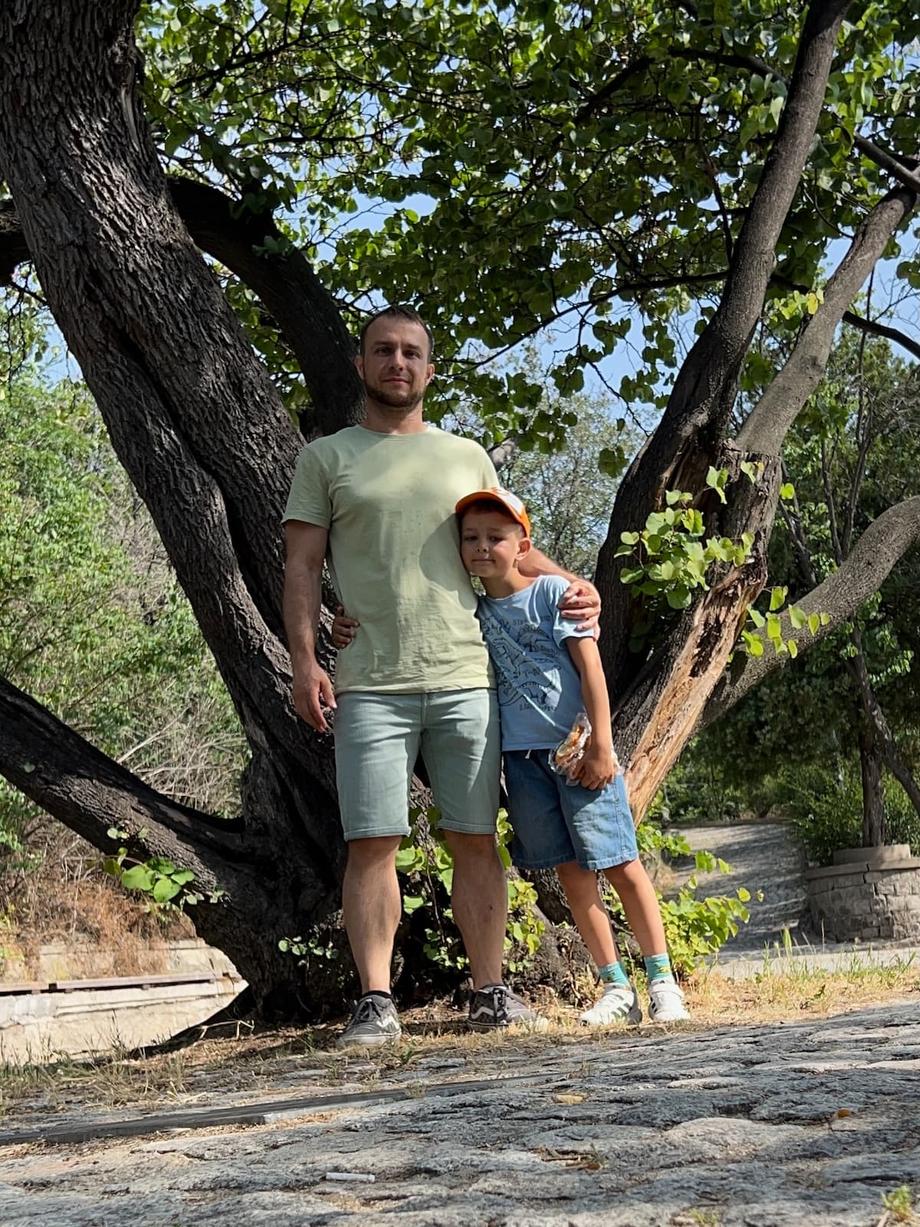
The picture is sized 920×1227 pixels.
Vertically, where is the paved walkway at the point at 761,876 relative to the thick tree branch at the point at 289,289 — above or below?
below

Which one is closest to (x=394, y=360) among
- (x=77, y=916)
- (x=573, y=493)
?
(x=77, y=916)

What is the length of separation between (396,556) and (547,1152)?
2.29m

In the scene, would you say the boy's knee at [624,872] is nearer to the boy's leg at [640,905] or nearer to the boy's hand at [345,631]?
the boy's leg at [640,905]

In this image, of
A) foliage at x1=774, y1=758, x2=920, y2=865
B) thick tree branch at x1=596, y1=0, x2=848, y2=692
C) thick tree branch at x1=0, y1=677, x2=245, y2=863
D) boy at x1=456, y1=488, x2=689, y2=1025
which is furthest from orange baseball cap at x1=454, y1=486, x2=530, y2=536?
foliage at x1=774, y1=758, x2=920, y2=865

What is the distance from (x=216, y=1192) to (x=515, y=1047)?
1.81m

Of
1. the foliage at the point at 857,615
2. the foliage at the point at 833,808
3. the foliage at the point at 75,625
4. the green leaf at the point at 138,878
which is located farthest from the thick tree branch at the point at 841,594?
the foliage at the point at 833,808

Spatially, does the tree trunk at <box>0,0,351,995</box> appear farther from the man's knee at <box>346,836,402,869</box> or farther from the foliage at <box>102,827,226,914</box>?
the man's knee at <box>346,836,402,869</box>

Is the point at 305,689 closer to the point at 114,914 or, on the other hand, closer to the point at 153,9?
the point at 153,9

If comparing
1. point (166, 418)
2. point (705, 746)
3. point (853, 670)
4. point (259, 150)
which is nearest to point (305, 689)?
point (166, 418)

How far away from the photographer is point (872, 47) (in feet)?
22.3

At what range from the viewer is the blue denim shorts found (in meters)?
4.23

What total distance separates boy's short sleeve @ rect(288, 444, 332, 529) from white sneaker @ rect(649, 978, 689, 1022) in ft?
5.87

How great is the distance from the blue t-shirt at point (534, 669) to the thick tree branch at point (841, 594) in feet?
5.54

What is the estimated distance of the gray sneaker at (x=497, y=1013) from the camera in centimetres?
425
